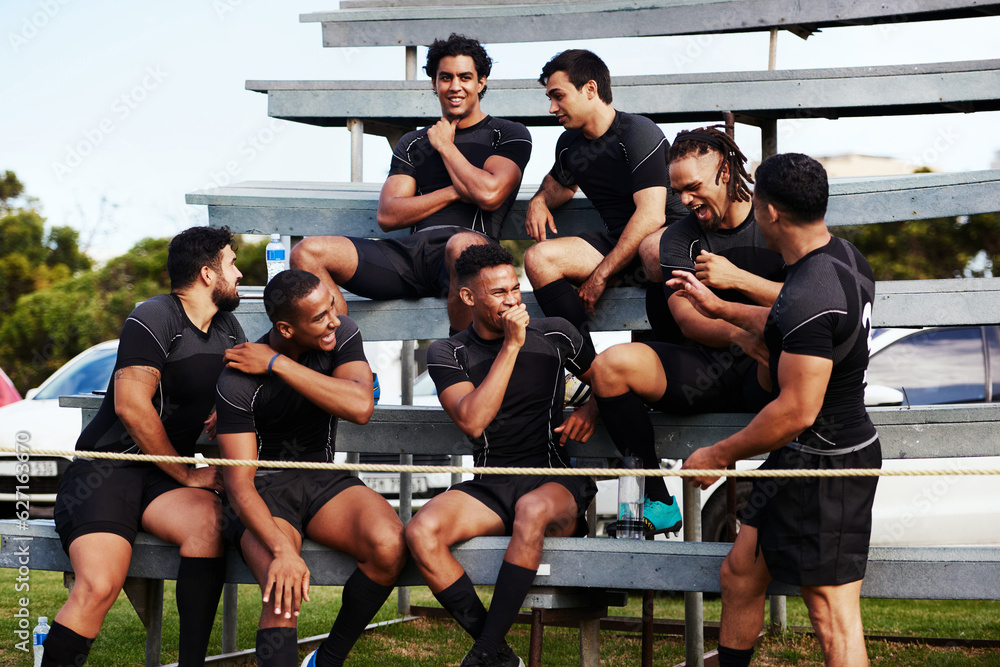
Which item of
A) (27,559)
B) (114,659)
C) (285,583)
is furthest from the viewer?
(114,659)

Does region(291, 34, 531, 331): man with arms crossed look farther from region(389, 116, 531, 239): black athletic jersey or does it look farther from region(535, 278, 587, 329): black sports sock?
region(535, 278, 587, 329): black sports sock

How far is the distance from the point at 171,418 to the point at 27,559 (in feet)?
2.42

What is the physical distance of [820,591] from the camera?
102 inches

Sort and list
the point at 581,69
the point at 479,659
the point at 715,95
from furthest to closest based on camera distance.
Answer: the point at 715,95 < the point at 581,69 < the point at 479,659

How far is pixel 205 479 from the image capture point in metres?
3.37

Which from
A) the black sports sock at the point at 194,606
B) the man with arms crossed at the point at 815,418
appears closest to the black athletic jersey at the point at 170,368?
the black sports sock at the point at 194,606

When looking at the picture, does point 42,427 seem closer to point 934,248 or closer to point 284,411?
point 284,411

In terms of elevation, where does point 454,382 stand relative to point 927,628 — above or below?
above

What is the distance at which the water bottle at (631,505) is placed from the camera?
10.9ft

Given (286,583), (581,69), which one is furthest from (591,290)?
(286,583)

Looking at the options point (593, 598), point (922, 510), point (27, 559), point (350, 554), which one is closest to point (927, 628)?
point (922, 510)

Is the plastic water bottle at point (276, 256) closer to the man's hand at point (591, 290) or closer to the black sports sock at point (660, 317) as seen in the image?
the man's hand at point (591, 290)

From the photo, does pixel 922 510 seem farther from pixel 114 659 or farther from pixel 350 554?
pixel 114 659

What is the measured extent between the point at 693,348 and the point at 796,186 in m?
0.97
